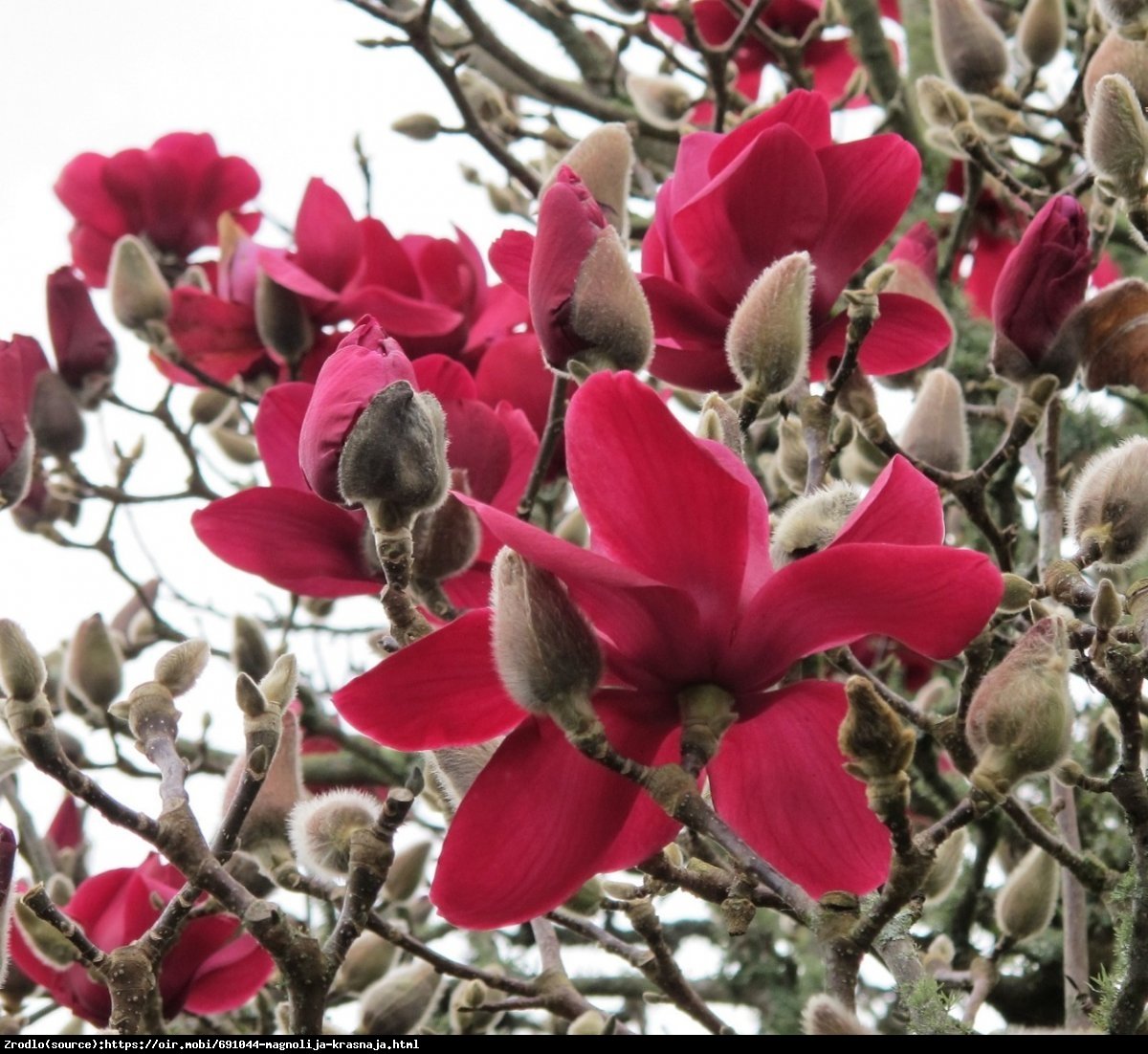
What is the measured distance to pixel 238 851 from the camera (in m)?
1.09

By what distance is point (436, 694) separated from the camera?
0.73 metres

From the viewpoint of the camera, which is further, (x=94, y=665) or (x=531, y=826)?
(x=94, y=665)

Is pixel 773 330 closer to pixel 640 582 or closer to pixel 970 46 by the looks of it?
pixel 640 582

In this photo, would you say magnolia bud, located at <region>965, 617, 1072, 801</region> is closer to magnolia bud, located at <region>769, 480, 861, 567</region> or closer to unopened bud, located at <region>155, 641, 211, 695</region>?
magnolia bud, located at <region>769, 480, 861, 567</region>

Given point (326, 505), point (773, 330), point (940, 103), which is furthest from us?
point (940, 103)

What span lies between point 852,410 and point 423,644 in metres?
0.54

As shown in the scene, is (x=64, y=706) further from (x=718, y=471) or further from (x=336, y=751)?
(x=718, y=471)

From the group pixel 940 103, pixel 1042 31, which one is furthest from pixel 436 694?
pixel 1042 31

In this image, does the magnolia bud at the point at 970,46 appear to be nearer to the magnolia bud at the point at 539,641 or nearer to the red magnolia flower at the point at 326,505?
the red magnolia flower at the point at 326,505

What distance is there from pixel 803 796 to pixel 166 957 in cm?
73

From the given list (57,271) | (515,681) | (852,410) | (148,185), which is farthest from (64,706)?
(515,681)

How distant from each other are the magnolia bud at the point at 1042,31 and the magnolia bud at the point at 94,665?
1.25 m

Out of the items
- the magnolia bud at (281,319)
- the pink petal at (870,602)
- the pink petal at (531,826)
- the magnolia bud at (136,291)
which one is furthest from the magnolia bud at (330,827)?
the magnolia bud at (136,291)

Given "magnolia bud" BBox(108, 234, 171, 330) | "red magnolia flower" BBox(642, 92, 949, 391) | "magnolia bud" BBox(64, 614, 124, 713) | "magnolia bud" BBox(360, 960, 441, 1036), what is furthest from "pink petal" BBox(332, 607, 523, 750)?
"magnolia bud" BBox(108, 234, 171, 330)
